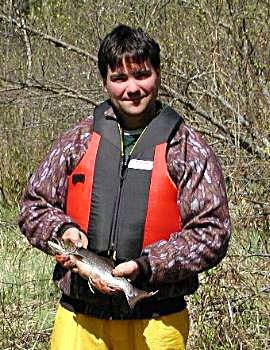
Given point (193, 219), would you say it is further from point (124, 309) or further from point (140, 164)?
point (124, 309)

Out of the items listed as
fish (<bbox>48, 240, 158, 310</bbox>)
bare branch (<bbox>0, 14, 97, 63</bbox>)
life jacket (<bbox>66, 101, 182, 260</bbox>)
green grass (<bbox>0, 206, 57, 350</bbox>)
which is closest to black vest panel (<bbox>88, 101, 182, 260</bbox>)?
life jacket (<bbox>66, 101, 182, 260</bbox>)

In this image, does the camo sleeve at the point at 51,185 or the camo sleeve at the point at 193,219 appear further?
the camo sleeve at the point at 51,185

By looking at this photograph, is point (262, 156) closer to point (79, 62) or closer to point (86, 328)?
point (79, 62)

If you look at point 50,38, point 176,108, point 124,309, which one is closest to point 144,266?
point 124,309

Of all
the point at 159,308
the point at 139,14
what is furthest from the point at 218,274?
the point at 139,14

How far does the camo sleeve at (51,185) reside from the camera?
2799 millimetres

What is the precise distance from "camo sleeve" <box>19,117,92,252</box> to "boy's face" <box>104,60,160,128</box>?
163mm

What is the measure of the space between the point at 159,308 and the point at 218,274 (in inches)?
60.5

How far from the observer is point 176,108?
6340 mm

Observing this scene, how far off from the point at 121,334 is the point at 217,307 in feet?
4.88

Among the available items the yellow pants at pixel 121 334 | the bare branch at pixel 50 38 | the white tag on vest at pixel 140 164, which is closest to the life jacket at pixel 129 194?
the white tag on vest at pixel 140 164

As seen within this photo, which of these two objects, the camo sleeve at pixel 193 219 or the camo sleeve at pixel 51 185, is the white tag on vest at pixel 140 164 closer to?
the camo sleeve at pixel 193 219

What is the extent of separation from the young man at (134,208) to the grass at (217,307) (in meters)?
1.27

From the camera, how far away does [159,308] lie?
2746mm
